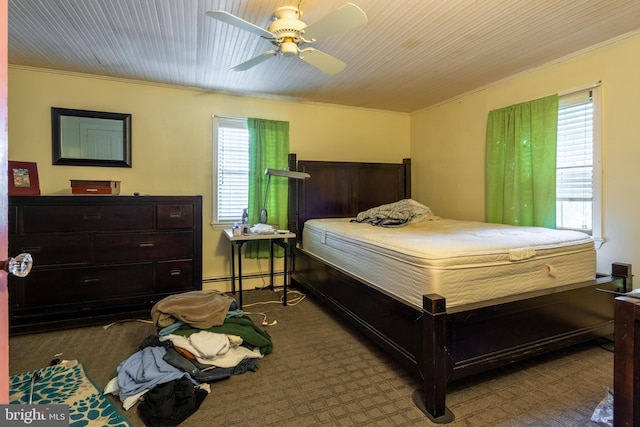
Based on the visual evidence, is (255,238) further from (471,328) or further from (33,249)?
(471,328)

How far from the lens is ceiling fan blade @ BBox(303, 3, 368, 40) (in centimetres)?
162

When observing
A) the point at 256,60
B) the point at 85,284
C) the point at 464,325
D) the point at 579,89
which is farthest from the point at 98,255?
the point at 579,89

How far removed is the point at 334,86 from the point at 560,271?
2672mm

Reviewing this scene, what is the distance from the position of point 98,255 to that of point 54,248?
0.31 m

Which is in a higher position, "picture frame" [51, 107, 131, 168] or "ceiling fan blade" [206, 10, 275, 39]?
"ceiling fan blade" [206, 10, 275, 39]

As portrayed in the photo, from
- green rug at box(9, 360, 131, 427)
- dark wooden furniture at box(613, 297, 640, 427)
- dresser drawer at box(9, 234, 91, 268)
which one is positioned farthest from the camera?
dresser drawer at box(9, 234, 91, 268)

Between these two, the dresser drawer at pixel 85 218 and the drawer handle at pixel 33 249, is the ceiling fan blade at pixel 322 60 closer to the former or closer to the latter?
the dresser drawer at pixel 85 218

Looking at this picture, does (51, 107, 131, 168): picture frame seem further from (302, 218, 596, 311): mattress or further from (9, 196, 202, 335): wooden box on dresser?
(302, 218, 596, 311): mattress

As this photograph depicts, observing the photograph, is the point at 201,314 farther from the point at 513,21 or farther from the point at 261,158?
the point at 513,21

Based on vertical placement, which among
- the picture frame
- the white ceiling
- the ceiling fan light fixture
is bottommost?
the picture frame

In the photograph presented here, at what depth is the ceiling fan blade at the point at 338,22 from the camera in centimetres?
162

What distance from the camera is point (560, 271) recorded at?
1.98 meters

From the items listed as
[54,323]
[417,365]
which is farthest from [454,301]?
[54,323]

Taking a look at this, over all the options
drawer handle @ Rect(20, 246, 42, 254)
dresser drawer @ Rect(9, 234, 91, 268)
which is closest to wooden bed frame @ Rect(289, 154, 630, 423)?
dresser drawer @ Rect(9, 234, 91, 268)
